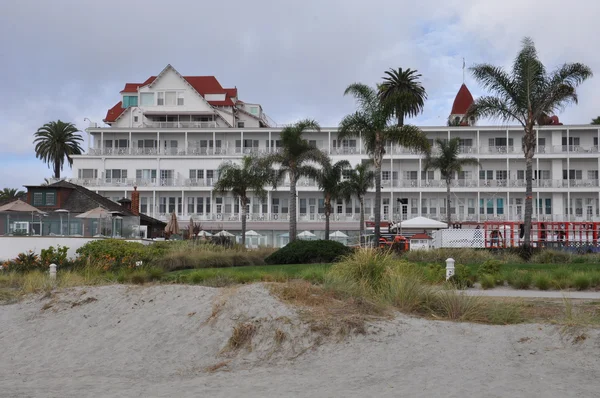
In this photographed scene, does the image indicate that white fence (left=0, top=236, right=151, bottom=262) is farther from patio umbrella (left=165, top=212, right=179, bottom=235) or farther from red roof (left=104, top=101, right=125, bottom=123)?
red roof (left=104, top=101, right=125, bottom=123)

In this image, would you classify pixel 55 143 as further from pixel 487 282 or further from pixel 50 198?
pixel 487 282

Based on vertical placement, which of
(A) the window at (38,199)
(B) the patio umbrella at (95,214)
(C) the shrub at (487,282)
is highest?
(A) the window at (38,199)

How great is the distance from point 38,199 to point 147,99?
1161 inches

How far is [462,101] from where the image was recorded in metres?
77.6

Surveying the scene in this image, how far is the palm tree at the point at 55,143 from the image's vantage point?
75500 millimetres

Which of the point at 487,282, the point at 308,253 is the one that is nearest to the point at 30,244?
the point at 308,253

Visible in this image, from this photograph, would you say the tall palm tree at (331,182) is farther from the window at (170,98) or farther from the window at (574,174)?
the window at (574,174)

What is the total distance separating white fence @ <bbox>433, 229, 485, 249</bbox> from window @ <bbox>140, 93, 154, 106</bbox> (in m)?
40.7

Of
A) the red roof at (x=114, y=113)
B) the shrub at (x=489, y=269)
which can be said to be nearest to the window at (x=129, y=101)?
the red roof at (x=114, y=113)

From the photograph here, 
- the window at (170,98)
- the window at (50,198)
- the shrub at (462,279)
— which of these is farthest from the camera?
the window at (170,98)

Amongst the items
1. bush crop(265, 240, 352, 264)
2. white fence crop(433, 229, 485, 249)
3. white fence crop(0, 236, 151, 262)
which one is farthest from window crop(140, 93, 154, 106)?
bush crop(265, 240, 352, 264)

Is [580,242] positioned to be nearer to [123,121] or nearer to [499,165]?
[499,165]

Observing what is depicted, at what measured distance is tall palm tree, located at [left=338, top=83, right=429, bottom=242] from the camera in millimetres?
35156

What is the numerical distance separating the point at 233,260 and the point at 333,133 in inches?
1527
